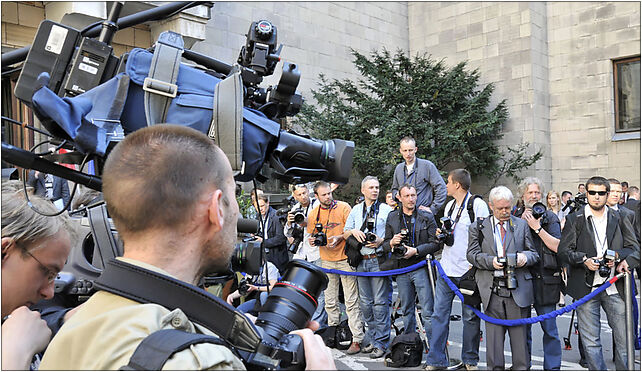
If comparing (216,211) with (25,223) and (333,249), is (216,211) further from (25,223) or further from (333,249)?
(333,249)

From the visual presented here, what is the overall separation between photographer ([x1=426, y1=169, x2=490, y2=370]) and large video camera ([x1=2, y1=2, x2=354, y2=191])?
13.1 ft

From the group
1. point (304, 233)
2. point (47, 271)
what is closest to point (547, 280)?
point (304, 233)

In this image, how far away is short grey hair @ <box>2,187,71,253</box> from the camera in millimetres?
1927

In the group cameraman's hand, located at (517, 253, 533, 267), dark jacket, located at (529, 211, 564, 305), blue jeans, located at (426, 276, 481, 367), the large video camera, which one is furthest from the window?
the large video camera

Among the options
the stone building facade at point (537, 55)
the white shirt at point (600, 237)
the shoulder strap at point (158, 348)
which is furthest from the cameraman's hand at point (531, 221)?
the stone building facade at point (537, 55)

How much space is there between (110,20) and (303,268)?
134 cm

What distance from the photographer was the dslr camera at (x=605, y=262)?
16.3ft

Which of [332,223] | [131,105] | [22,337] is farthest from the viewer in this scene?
[332,223]

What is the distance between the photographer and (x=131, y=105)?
2055 mm

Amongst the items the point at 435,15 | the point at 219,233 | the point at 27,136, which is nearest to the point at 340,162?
the point at 219,233

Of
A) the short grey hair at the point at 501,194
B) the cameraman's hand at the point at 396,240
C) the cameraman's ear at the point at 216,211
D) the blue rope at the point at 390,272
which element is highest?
the cameraman's ear at the point at 216,211

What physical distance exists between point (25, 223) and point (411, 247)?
4.83 meters

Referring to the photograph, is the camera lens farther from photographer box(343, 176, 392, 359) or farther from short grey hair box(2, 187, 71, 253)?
photographer box(343, 176, 392, 359)

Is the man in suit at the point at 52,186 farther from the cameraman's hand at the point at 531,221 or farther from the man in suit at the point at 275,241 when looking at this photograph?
the cameraman's hand at the point at 531,221
